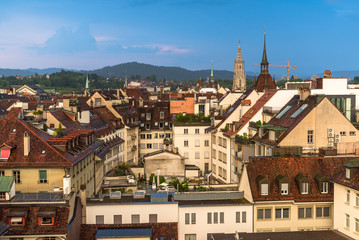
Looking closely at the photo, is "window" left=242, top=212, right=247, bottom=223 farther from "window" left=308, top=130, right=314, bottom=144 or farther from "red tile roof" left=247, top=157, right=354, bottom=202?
"window" left=308, top=130, right=314, bottom=144

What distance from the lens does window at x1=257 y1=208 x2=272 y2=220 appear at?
4344 centimetres

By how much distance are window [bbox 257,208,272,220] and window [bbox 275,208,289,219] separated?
64cm

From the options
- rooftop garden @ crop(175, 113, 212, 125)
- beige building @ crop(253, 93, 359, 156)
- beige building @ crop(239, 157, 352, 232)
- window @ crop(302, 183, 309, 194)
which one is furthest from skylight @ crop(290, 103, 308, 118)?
rooftop garden @ crop(175, 113, 212, 125)

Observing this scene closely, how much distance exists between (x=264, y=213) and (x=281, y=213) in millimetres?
1565

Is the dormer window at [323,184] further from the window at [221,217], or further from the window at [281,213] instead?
the window at [221,217]

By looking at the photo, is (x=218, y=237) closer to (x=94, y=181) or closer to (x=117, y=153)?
(x=94, y=181)

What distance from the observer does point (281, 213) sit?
4359 cm

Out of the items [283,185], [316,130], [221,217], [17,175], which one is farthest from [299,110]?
[17,175]

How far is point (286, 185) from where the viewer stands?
Result: 43844 mm

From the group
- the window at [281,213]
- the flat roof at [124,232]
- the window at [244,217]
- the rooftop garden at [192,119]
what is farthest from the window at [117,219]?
the rooftop garden at [192,119]

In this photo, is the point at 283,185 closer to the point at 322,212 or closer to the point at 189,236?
the point at 322,212

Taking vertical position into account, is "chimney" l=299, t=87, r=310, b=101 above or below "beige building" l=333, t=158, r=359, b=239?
above

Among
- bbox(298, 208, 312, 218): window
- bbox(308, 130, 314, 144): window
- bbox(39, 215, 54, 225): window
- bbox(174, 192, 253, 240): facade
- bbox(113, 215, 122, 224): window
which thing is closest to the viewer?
bbox(39, 215, 54, 225): window

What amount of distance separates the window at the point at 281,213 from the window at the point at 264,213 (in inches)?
25.3
